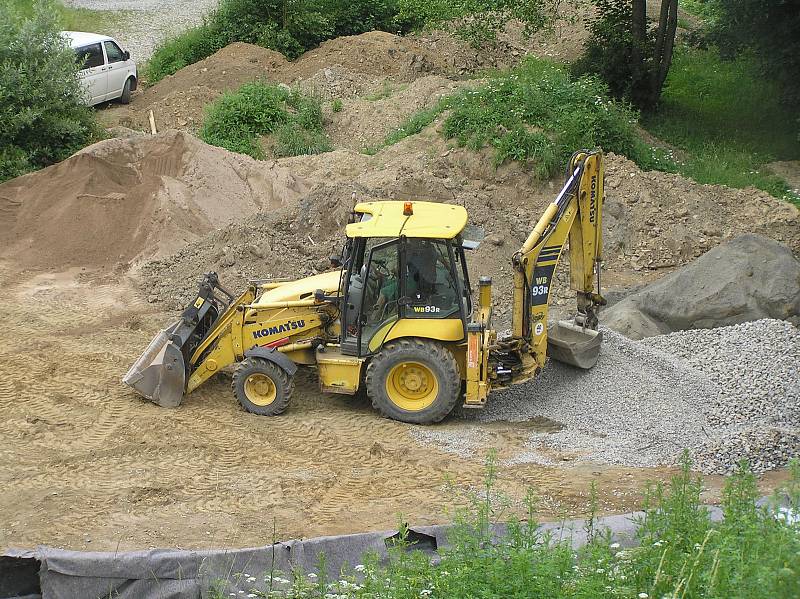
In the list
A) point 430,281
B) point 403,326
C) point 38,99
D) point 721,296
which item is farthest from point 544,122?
point 38,99

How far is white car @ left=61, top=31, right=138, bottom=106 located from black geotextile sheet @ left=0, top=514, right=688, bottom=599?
16.8 m

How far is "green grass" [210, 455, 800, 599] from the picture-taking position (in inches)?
199

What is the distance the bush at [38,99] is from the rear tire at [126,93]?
3864mm

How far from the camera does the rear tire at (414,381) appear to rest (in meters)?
9.83

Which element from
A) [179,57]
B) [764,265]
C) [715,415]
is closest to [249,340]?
[715,415]

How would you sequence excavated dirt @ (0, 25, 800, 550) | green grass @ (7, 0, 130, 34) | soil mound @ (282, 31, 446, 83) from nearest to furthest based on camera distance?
excavated dirt @ (0, 25, 800, 550), soil mound @ (282, 31, 446, 83), green grass @ (7, 0, 130, 34)

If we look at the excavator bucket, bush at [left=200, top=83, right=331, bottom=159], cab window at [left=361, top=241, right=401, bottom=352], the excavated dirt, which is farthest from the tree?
the excavator bucket

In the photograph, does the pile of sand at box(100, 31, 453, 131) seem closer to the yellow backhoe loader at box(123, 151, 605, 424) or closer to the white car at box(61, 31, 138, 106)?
the white car at box(61, 31, 138, 106)

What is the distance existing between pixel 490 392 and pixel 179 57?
18849mm

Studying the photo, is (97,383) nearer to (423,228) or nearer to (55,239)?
(423,228)

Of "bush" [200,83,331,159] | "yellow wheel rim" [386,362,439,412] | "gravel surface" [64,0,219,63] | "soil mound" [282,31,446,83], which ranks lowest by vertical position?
"yellow wheel rim" [386,362,439,412]

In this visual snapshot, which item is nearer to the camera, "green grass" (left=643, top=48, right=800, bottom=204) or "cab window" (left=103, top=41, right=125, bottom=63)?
"green grass" (left=643, top=48, right=800, bottom=204)

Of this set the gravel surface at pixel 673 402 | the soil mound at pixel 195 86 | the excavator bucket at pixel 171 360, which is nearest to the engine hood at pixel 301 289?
the excavator bucket at pixel 171 360

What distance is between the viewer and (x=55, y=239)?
1571 centimetres
